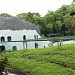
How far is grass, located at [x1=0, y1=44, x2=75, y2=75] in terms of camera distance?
68.6 feet

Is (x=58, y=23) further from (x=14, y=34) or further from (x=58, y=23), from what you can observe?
(x=14, y=34)

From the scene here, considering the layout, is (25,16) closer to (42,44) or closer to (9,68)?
(42,44)

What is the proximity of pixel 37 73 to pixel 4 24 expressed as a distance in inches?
1170

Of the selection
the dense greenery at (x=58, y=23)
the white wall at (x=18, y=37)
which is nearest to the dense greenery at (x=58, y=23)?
the dense greenery at (x=58, y=23)

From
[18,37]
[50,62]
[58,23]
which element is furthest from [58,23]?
[50,62]

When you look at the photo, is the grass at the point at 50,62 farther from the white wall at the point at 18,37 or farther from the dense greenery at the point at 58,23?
the dense greenery at the point at 58,23

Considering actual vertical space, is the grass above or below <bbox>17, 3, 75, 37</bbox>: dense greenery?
below

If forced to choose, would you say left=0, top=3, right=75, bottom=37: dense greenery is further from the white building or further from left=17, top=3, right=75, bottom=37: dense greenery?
the white building

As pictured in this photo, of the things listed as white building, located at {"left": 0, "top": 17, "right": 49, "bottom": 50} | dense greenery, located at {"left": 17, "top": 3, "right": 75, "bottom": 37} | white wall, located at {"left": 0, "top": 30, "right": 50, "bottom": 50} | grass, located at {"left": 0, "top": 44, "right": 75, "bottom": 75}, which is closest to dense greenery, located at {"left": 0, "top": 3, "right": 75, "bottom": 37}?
dense greenery, located at {"left": 17, "top": 3, "right": 75, "bottom": 37}

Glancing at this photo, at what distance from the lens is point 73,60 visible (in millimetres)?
23172

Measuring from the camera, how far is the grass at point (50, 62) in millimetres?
20916

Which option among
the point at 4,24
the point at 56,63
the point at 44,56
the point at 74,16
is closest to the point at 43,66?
the point at 56,63

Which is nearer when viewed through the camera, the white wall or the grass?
the grass

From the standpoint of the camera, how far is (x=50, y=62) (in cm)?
2427
